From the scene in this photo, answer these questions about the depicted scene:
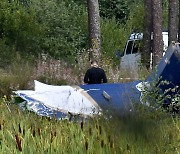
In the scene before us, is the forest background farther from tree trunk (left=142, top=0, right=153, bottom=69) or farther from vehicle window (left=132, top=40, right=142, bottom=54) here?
tree trunk (left=142, top=0, right=153, bottom=69)

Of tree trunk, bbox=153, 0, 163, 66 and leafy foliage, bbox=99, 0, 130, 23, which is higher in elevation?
leafy foliage, bbox=99, 0, 130, 23

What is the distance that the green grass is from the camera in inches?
211

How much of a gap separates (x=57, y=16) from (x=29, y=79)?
1248cm

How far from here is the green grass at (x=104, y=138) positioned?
535 cm

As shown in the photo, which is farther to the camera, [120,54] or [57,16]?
[57,16]

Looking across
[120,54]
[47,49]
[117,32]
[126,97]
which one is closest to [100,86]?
[126,97]

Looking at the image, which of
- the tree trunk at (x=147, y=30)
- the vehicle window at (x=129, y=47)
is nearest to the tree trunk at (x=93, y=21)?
the tree trunk at (x=147, y=30)

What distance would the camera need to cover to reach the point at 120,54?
2353 centimetres

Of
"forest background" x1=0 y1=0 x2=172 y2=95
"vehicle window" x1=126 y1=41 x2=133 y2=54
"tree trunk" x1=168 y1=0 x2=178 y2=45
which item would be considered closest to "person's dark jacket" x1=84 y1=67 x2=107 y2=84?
"forest background" x1=0 y1=0 x2=172 y2=95

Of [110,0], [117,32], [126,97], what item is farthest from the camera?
[110,0]

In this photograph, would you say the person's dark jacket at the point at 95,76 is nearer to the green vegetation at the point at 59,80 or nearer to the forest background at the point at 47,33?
the green vegetation at the point at 59,80

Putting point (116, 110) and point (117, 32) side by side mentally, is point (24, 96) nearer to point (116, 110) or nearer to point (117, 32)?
point (116, 110)

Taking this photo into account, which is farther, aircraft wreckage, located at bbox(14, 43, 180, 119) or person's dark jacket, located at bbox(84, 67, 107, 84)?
person's dark jacket, located at bbox(84, 67, 107, 84)

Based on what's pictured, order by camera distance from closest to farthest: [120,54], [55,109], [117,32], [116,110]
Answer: [116,110], [55,109], [120,54], [117,32]
